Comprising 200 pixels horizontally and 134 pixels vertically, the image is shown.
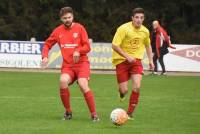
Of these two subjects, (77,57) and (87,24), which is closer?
(77,57)

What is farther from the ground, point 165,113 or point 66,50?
point 66,50

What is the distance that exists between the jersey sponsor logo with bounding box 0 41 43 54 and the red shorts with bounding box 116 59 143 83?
17.6 m

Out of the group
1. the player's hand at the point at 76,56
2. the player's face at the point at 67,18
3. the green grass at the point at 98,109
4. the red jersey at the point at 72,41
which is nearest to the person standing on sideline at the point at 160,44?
the green grass at the point at 98,109

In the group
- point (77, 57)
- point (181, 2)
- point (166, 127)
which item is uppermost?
point (181, 2)

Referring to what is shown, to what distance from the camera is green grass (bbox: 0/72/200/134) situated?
11344 mm

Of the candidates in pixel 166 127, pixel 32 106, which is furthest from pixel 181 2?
pixel 166 127

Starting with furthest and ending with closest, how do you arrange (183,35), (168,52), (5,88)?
(183,35)
(168,52)
(5,88)

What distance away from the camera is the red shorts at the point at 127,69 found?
43.5 feet

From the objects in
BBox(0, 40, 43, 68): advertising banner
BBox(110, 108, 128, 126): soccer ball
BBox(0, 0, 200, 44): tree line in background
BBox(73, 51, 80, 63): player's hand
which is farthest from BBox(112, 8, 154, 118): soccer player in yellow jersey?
BBox(0, 0, 200, 44): tree line in background

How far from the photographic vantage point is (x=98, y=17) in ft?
146

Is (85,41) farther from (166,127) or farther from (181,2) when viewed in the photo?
(181,2)

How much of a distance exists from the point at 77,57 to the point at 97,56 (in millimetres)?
18762

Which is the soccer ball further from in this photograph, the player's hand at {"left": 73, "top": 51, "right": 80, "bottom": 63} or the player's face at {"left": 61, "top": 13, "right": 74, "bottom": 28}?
the player's face at {"left": 61, "top": 13, "right": 74, "bottom": 28}

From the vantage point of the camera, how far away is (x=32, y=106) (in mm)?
15055
